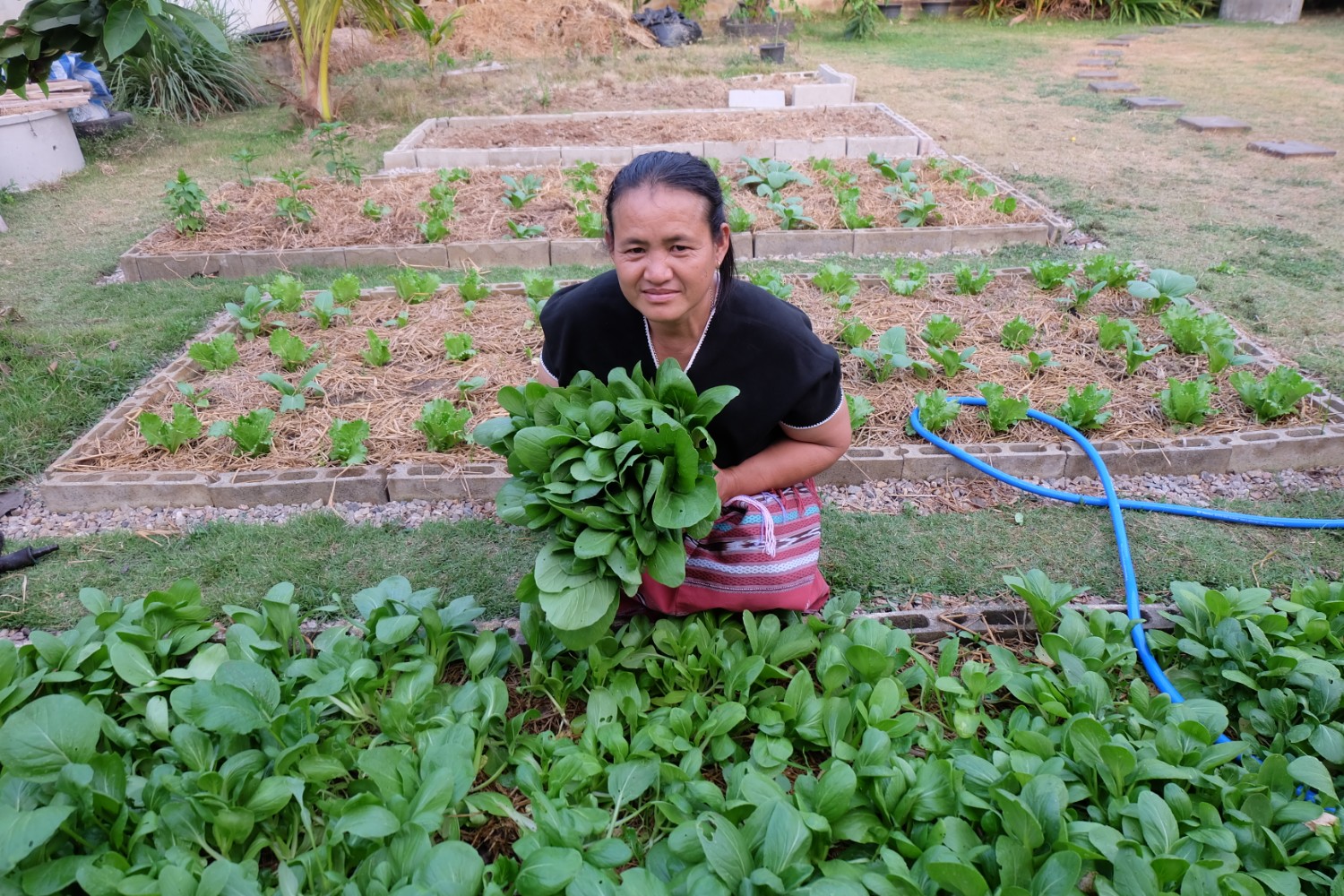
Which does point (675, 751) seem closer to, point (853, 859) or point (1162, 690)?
point (853, 859)

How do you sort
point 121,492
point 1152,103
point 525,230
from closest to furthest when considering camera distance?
point 121,492 → point 525,230 → point 1152,103

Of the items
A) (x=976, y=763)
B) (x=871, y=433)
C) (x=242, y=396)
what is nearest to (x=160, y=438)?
(x=242, y=396)

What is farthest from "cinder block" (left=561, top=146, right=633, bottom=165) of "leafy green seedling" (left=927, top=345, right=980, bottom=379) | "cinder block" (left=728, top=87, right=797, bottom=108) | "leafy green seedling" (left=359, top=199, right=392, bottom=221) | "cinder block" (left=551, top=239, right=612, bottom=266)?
"leafy green seedling" (left=927, top=345, right=980, bottom=379)

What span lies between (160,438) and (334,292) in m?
1.46

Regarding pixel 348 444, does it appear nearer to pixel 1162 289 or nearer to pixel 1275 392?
pixel 1275 392

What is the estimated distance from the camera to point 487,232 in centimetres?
507

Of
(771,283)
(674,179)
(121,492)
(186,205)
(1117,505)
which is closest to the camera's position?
(674,179)

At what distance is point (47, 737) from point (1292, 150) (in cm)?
866

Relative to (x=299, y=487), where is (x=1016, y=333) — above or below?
above

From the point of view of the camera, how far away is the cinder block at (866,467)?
293 centimetres

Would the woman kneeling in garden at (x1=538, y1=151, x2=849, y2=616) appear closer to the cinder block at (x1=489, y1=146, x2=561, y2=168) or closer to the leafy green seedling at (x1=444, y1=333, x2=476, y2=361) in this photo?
the leafy green seedling at (x1=444, y1=333, x2=476, y2=361)

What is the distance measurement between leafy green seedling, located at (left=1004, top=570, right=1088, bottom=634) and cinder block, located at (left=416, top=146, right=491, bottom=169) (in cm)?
589

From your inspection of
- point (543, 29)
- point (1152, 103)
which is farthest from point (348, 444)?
point (543, 29)

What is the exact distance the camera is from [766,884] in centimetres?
137
